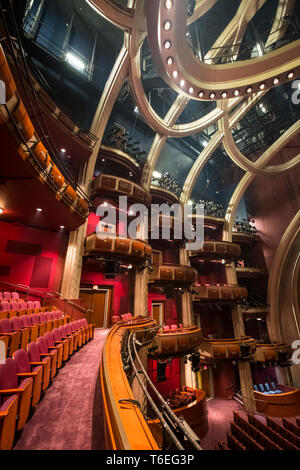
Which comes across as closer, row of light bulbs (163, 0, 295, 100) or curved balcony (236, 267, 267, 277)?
row of light bulbs (163, 0, 295, 100)

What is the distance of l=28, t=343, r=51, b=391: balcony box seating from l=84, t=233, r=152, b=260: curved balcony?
21.2 ft

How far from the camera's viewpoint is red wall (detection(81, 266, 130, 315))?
11844mm

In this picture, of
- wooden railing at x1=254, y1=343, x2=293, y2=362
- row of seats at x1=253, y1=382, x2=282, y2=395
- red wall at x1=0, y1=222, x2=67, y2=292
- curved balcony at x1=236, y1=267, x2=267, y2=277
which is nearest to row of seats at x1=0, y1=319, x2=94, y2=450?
red wall at x1=0, y1=222, x2=67, y2=292

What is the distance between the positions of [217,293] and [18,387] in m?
13.8

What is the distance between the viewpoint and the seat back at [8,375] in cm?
231

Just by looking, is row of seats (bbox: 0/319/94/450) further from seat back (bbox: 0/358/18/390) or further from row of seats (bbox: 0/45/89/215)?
row of seats (bbox: 0/45/89/215)

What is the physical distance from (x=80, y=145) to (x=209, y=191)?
47.8 ft

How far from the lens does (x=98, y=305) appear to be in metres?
11.8

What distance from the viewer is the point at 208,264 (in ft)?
60.2

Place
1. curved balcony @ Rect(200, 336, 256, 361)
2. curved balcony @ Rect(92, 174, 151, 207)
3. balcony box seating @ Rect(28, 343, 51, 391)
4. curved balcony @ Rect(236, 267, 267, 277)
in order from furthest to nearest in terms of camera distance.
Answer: curved balcony @ Rect(236, 267, 267, 277), curved balcony @ Rect(200, 336, 256, 361), curved balcony @ Rect(92, 174, 151, 207), balcony box seating @ Rect(28, 343, 51, 391)

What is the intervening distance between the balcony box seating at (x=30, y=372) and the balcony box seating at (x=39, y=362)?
0.08 m

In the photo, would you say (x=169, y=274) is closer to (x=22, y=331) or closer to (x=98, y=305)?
(x=98, y=305)

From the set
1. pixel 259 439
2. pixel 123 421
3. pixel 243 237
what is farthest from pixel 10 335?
pixel 243 237
